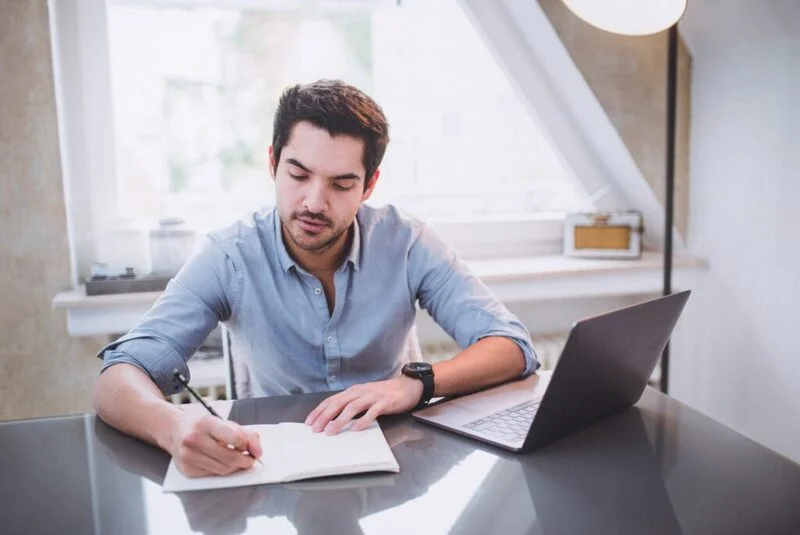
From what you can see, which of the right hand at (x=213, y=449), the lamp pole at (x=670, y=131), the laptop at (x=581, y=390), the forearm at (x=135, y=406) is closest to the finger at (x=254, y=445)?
the right hand at (x=213, y=449)

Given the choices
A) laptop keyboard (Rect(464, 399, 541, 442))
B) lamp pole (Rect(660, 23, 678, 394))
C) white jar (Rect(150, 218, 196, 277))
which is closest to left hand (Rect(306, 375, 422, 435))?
laptop keyboard (Rect(464, 399, 541, 442))

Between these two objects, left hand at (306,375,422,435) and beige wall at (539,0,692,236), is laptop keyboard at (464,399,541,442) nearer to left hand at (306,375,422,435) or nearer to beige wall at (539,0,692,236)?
left hand at (306,375,422,435)

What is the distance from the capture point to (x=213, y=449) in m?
0.93

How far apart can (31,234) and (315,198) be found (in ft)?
3.63

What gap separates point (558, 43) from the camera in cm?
231

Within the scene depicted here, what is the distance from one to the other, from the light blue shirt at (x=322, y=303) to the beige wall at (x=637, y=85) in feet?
3.60

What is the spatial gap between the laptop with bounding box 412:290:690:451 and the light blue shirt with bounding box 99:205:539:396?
260mm

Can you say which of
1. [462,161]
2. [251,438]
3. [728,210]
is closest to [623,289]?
[728,210]

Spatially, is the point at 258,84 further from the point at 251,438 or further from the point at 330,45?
the point at 251,438

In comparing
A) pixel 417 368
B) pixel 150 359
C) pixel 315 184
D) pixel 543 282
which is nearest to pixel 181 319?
pixel 150 359

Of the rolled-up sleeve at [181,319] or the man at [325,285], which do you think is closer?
the rolled-up sleeve at [181,319]

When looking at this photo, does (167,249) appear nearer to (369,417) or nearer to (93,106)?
(93,106)

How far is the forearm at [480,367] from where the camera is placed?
1.23m

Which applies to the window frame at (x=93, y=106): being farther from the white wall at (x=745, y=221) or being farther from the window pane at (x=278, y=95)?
the white wall at (x=745, y=221)
